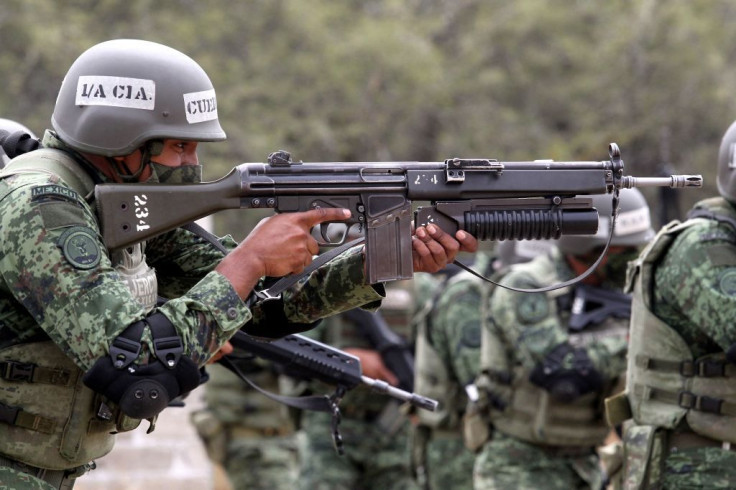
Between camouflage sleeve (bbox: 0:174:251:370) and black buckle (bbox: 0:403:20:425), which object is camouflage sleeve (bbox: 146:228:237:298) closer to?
camouflage sleeve (bbox: 0:174:251:370)

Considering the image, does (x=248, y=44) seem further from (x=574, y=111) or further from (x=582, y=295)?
(x=582, y=295)

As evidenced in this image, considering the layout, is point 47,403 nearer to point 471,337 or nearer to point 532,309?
→ point 532,309

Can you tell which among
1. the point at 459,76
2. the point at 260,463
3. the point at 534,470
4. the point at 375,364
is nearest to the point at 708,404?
the point at 534,470

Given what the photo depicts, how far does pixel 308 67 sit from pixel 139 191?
16.3m

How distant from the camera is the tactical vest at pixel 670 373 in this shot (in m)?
5.50

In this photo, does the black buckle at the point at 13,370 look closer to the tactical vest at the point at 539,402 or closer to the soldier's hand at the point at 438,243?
the soldier's hand at the point at 438,243

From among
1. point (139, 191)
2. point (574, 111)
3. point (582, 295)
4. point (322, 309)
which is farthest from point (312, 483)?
point (574, 111)

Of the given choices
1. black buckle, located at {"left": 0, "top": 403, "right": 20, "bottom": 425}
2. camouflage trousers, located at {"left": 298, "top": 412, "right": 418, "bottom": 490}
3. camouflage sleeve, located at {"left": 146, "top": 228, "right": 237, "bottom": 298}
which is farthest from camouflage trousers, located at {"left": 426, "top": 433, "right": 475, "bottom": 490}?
black buckle, located at {"left": 0, "top": 403, "right": 20, "bottom": 425}

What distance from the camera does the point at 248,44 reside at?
20078 millimetres

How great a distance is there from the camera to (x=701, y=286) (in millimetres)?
5328

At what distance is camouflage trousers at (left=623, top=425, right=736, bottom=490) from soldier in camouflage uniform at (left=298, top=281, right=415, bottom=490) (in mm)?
3084

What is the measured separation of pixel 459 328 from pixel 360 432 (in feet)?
3.35

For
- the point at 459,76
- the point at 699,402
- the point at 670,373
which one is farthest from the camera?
the point at 459,76

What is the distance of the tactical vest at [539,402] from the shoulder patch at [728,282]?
1.96 m
